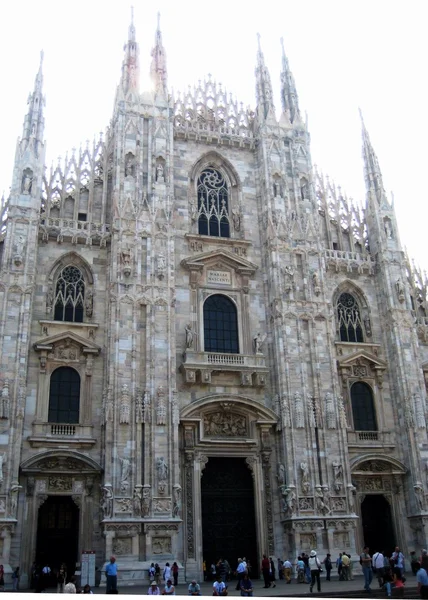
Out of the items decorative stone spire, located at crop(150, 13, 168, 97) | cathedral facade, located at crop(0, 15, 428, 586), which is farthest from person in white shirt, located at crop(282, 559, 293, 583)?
decorative stone spire, located at crop(150, 13, 168, 97)

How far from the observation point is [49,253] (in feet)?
83.7

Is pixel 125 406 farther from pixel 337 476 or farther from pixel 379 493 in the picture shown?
pixel 379 493

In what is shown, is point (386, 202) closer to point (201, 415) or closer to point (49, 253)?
point (201, 415)

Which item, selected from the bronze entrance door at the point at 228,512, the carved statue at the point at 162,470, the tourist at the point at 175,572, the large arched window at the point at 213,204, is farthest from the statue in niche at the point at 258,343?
the tourist at the point at 175,572

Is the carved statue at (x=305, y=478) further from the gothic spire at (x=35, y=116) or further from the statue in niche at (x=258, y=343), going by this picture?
the gothic spire at (x=35, y=116)

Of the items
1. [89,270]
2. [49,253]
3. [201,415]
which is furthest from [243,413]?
[49,253]

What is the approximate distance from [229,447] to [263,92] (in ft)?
57.6

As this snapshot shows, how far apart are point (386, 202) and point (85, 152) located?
48.0ft

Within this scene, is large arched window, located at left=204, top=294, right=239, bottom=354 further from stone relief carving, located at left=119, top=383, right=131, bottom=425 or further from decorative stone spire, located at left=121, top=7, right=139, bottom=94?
decorative stone spire, located at left=121, top=7, right=139, bottom=94

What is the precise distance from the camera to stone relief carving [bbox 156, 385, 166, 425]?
76.5ft

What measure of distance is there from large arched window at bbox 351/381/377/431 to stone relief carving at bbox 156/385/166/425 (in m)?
8.75

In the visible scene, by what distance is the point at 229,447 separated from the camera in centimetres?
2459

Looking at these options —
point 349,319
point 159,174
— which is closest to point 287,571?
point 349,319

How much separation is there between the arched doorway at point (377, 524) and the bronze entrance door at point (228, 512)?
5.09 m
